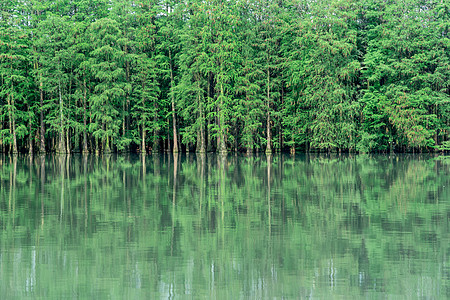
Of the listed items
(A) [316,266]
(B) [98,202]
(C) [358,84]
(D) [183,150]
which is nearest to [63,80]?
(D) [183,150]

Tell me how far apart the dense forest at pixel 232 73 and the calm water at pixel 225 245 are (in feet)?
114

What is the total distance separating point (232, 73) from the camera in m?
51.2

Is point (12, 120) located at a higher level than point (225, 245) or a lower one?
higher

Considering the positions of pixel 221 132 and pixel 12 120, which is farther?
Result: pixel 12 120

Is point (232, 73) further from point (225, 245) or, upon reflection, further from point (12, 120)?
point (225, 245)

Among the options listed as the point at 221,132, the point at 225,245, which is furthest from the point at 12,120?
the point at 225,245

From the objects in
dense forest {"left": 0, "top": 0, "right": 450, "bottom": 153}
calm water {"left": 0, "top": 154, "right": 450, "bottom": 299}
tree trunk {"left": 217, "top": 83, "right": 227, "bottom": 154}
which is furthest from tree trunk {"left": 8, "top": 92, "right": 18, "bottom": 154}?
calm water {"left": 0, "top": 154, "right": 450, "bottom": 299}

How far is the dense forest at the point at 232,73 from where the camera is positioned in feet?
160

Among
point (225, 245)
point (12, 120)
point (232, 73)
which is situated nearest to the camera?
point (225, 245)

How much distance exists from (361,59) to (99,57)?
84.2 feet

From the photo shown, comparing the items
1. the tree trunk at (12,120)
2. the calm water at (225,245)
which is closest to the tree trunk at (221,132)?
the tree trunk at (12,120)

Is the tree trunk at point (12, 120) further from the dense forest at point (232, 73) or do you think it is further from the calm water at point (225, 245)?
the calm water at point (225, 245)

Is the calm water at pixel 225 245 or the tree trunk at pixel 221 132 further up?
the tree trunk at pixel 221 132

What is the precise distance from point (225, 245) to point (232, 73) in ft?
144
